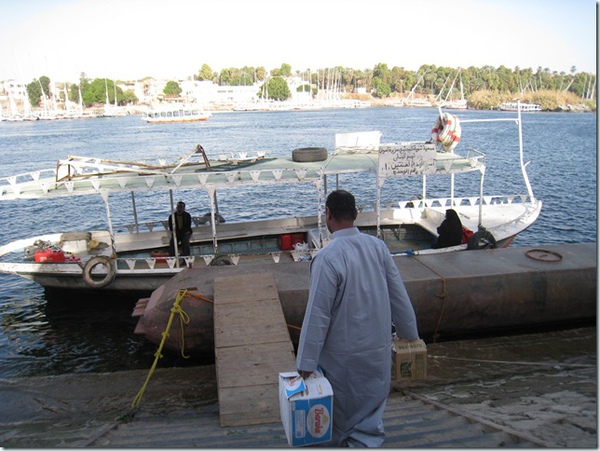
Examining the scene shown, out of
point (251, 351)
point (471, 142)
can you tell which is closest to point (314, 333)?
point (251, 351)

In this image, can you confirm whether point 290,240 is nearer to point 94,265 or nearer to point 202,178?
point 202,178

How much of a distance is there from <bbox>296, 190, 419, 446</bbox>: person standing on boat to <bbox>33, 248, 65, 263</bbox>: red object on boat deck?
11.2 meters

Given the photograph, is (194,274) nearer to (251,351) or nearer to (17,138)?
A: (251,351)

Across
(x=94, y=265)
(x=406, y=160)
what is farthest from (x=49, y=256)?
(x=406, y=160)

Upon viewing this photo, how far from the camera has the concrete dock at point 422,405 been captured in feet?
17.2

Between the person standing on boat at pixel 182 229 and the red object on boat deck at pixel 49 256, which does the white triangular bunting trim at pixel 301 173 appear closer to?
the person standing on boat at pixel 182 229

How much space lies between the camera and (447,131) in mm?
15438

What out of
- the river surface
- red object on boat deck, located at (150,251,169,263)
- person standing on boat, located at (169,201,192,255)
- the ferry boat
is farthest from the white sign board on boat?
the river surface

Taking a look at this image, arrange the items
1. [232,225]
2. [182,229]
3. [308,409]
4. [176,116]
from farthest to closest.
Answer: [176,116]
[232,225]
[182,229]
[308,409]

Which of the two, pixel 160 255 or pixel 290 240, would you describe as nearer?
pixel 160 255

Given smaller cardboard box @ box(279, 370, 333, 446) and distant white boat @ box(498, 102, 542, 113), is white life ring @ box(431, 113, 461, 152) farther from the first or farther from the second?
distant white boat @ box(498, 102, 542, 113)

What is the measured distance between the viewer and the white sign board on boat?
12626mm

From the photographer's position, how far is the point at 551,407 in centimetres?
628

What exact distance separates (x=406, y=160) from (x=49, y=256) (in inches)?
388
